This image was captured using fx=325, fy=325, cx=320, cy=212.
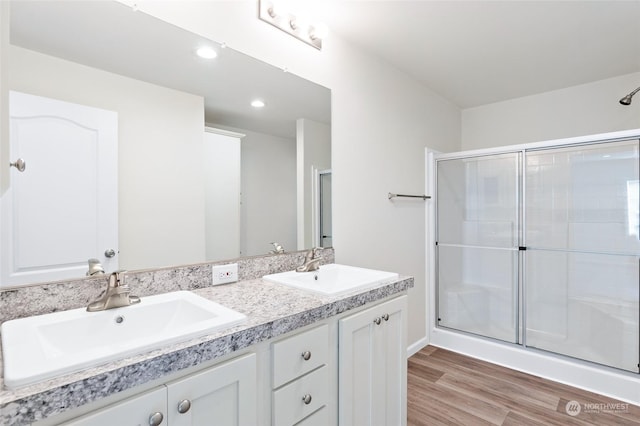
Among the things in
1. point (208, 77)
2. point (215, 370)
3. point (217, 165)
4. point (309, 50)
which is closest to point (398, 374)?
Answer: point (215, 370)

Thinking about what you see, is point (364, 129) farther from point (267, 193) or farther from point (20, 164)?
point (20, 164)

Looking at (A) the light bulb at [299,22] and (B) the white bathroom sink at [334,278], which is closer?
(B) the white bathroom sink at [334,278]

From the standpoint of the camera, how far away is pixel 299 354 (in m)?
1.10

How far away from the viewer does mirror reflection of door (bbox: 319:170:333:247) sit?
2.02 m

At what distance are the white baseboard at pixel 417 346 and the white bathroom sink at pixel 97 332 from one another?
220cm

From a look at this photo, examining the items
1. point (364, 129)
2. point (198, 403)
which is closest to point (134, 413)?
point (198, 403)

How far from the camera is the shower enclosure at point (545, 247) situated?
2.35 metres

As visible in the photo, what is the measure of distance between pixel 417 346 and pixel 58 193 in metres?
2.82

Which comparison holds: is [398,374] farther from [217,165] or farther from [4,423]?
[4,423]

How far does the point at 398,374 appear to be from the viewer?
5.17 feet

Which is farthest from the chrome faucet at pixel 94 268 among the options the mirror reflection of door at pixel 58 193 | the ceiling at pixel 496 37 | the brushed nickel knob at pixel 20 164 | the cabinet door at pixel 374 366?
the ceiling at pixel 496 37

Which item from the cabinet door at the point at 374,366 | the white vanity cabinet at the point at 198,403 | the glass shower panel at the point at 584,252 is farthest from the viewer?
the glass shower panel at the point at 584,252

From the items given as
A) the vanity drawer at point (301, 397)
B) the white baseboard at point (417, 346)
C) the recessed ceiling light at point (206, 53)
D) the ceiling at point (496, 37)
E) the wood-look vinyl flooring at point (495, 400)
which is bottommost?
the wood-look vinyl flooring at point (495, 400)

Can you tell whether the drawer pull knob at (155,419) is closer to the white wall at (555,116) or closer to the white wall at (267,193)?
the white wall at (267,193)
